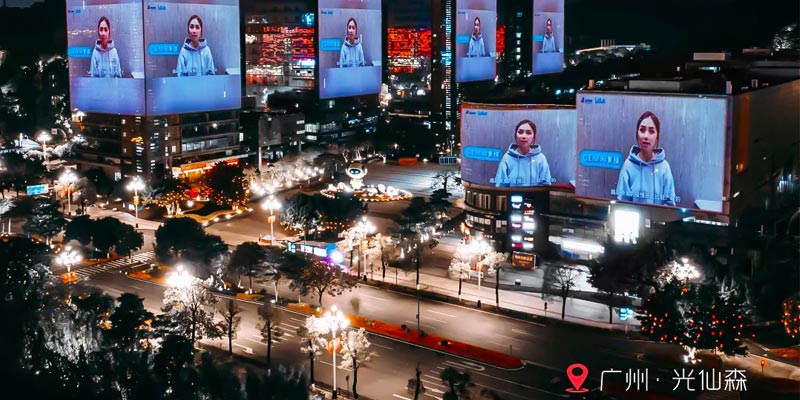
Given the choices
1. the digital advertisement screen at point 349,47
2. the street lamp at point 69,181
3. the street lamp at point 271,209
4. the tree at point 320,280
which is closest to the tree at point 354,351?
the tree at point 320,280

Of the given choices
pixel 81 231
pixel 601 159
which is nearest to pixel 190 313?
pixel 81 231

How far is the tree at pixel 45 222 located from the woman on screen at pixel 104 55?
16.9m

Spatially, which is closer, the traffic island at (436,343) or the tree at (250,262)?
the traffic island at (436,343)

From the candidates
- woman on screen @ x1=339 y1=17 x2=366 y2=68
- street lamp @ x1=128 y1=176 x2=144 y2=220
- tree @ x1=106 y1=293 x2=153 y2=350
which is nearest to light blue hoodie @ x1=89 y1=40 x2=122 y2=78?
street lamp @ x1=128 y1=176 x2=144 y2=220

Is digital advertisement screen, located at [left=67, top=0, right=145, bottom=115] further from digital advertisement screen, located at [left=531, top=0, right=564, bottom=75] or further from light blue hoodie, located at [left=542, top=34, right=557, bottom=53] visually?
light blue hoodie, located at [left=542, top=34, right=557, bottom=53]

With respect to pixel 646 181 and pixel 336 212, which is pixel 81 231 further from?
pixel 646 181

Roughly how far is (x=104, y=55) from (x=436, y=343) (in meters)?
38.7

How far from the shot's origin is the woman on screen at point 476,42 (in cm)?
8512

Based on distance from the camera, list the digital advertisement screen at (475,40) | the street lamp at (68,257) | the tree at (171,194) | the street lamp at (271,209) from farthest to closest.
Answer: the digital advertisement screen at (475,40)
the tree at (171,194)
the street lamp at (271,209)
the street lamp at (68,257)

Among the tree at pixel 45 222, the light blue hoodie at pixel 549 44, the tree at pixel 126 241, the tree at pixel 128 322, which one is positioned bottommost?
the tree at pixel 128 322

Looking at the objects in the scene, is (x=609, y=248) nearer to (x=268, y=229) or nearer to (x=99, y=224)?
(x=268, y=229)

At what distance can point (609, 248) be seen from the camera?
A: 38750 mm

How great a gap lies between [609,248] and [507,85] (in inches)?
2006

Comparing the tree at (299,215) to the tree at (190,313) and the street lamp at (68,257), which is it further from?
the tree at (190,313)
